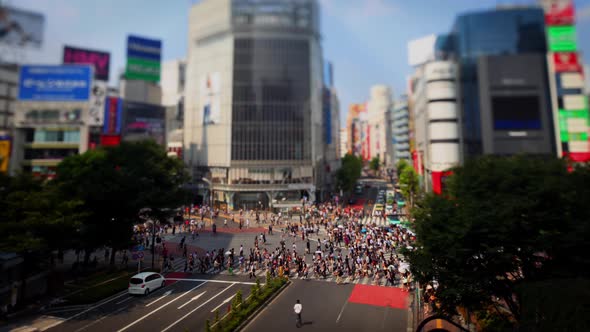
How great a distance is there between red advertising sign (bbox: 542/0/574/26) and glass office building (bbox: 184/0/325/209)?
38.3 meters

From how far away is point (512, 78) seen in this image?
50.8 m

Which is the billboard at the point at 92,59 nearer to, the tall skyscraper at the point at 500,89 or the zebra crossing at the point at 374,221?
the zebra crossing at the point at 374,221

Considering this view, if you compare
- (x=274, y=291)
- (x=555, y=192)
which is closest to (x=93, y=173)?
(x=274, y=291)

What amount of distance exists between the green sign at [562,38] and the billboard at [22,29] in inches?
3812

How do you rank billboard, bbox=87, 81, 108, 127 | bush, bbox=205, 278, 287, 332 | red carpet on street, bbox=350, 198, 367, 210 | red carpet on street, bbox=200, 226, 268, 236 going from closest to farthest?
bush, bbox=205, 278, 287, 332 < red carpet on street, bbox=200, 226, 268, 236 < red carpet on street, bbox=350, 198, 367, 210 < billboard, bbox=87, 81, 108, 127

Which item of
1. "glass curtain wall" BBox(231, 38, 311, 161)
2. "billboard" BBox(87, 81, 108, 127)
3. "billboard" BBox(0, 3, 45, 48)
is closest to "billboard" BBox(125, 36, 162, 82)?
"billboard" BBox(0, 3, 45, 48)

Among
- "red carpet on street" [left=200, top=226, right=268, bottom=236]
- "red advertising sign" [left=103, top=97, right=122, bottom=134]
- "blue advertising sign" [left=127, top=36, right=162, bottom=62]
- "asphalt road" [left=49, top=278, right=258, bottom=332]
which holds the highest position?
"blue advertising sign" [left=127, top=36, right=162, bottom=62]

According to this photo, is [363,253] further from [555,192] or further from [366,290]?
[555,192]

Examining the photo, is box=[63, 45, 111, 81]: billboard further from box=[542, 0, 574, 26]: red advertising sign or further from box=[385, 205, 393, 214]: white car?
box=[542, 0, 574, 26]: red advertising sign

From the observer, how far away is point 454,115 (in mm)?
53875

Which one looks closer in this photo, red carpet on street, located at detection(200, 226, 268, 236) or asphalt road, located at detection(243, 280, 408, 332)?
asphalt road, located at detection(243, 280, 408, 332)

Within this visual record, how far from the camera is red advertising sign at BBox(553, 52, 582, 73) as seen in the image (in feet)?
167

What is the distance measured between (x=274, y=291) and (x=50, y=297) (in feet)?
49.3

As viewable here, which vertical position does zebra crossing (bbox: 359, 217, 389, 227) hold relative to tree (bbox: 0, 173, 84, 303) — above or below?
below
